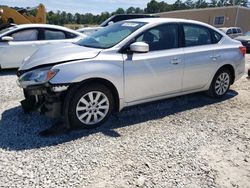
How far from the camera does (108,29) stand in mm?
5062

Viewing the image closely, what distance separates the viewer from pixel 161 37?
15.5 ft

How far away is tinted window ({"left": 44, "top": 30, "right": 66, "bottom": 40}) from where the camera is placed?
814 cm

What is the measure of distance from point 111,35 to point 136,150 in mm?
2128

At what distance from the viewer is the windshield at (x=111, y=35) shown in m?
4.43

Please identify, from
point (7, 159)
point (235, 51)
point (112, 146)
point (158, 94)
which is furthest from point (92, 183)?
point (235, 51)

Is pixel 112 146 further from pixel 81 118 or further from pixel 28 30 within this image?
pixel 28 30

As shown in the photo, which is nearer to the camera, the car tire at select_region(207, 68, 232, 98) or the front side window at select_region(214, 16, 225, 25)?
the car tire at select_region(207, 68, 232, 98)

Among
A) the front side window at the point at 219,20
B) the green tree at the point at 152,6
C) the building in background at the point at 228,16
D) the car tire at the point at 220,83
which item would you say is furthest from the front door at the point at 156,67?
the green tree at the point at 152,6

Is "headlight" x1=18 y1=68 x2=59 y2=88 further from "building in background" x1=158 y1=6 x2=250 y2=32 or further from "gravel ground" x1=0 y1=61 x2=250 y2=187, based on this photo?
"building in background" x1=158 y1=6 x2=250 y2=32

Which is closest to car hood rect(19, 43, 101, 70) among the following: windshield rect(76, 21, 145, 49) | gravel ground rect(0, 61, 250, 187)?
windshield rect(76, 21, 145, 49)

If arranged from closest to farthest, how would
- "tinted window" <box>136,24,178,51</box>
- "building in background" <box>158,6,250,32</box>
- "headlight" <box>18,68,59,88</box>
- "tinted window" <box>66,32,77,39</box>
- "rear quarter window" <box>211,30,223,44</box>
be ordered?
"headlight" <box>18,68,59,88</box>
"tinted window" <box>136,24,178,51</box>
"rear quarter window" <box>211,30,223,44</box>
"tinted window" <box>66,32,77,39</box>
"building in background" <box>158,6,250,32</box>

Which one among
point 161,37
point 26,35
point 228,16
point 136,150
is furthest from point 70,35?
point 228,16

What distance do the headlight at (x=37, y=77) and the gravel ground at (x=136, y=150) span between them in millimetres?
710

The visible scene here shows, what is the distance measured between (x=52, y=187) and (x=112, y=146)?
1.08 m
